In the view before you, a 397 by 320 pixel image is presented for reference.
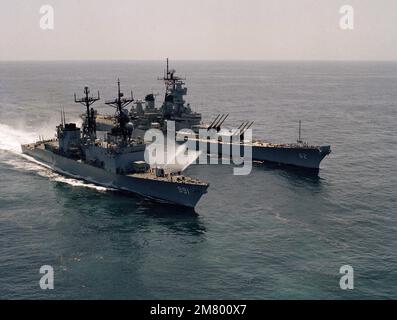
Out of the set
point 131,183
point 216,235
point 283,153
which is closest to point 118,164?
point 131,183

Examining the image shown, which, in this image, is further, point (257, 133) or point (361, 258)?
point (257, 133)

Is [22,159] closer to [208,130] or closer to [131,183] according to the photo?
[131,183]

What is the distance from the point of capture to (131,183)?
2223 inches

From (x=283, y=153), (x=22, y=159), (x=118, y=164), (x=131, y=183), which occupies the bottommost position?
(x=131, y=183)

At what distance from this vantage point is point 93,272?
36656 millimetres

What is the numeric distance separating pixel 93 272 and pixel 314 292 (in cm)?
1854

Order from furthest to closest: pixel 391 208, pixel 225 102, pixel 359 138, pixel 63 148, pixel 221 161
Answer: pixel 225 102 < pixel 359 138 < pixel 221 161 < pixel 63 148 < pixel 391 208

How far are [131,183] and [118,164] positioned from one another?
11.1 ft

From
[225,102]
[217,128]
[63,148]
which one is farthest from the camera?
[225,102]

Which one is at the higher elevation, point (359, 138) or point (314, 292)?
point (359, 138)

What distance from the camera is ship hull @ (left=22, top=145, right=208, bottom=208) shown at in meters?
51.3

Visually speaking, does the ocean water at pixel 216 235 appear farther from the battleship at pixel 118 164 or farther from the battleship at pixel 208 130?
the battleship at pixel 208 130

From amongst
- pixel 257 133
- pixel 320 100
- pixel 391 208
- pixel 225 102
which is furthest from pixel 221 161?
pixel 320 100

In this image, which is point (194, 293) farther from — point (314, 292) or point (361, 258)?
point (361, 258)
